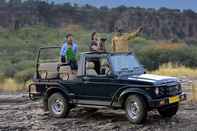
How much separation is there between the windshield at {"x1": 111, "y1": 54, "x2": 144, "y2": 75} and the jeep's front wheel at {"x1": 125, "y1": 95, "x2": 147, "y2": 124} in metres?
0.95

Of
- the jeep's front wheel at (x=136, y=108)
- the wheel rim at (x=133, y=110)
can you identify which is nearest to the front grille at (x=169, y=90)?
the jeep's front wheel at (x=136, y=108)

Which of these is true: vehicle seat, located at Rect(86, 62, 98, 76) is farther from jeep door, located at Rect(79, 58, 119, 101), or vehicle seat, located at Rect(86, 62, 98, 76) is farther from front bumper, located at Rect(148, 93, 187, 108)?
front bumper, located at Rect(148, 93, 187, 108)

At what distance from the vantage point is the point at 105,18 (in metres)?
101

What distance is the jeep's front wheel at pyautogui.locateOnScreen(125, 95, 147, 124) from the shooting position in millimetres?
15336

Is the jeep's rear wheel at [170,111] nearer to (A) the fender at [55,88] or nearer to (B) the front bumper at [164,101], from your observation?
(B) the front bumper at [164,101]

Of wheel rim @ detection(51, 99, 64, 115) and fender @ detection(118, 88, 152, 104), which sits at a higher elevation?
fender @ detection(118, 88, 152, 104)

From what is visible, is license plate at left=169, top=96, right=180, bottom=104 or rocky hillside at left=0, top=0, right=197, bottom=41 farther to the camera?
rocky hillside at left=0, top=0, right=197, bottom=41

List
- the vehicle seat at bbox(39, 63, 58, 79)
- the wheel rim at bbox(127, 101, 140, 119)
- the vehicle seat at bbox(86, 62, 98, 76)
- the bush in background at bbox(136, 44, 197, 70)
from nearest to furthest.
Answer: the wheel rim at bbox(127, 101, 140, 119) → the vehicle seat at bbox(86, 62, 98, 76) → the vehicle seat at bbox(39, 63, 58, 79) → the bush in background at bbox(136, 44, 197, 70)

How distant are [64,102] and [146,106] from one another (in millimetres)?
3087

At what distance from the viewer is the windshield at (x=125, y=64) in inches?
639

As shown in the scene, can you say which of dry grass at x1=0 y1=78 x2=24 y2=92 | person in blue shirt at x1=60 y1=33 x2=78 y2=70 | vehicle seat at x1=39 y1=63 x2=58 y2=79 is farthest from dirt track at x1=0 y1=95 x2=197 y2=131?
dry grass at x1=0 y1=78 x2=24 y2=92

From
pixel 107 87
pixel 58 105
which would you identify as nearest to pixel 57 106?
pixel 58 105

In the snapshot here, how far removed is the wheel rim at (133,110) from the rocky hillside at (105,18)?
70.3m

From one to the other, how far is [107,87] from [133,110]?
105cm
